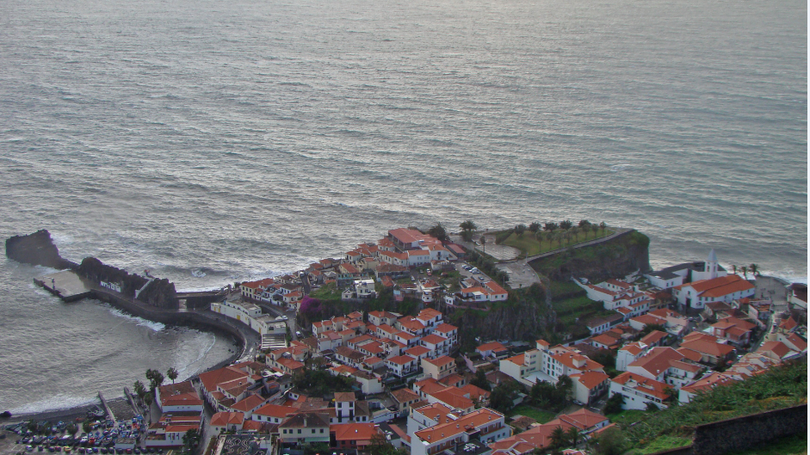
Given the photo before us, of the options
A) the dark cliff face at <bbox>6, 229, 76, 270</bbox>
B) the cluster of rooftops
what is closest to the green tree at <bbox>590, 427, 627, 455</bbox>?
the cluster of rooftops

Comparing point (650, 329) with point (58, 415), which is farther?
point (650, 329)

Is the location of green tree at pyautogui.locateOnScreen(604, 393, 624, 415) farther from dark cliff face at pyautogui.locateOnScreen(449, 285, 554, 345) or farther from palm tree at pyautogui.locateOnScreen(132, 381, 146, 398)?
palm tree at pyautogui.locateOnScreen(132, 381, 146, 398)

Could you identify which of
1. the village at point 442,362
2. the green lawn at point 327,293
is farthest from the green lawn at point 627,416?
the green lawn at point 327,293

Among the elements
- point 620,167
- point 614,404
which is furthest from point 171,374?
point 620,167

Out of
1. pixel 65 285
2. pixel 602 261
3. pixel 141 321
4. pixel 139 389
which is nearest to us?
pixel 139 389

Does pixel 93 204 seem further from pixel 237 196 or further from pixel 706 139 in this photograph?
pixel 706 139

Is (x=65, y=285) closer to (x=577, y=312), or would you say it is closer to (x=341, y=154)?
(x=341, y=154)
